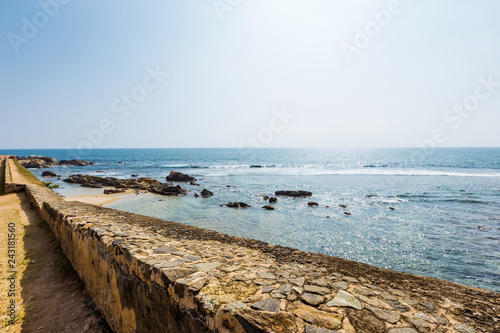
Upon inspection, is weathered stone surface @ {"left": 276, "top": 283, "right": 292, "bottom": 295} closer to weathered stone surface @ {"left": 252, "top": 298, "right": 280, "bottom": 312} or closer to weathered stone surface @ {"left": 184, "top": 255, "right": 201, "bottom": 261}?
weathered stone surface @ {"left": 252, "top": 298, "right": 280, "bottom": 312}

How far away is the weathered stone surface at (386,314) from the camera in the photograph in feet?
7.32

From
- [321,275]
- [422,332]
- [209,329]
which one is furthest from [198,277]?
[422,332]

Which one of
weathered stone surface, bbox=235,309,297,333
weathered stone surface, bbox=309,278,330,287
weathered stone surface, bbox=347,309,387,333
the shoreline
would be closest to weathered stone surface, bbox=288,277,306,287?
weathered stone surface, bbox=309,278,330,287

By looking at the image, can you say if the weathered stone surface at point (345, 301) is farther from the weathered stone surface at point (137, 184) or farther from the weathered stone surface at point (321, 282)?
the weathered stone surface at point (137, 184)

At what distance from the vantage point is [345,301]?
2.53 m

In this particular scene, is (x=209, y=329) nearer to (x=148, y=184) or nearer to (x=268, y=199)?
(x=268, y=199)

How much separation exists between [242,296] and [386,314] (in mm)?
1430

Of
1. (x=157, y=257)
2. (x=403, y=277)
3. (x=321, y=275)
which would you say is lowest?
(x=403, y=277)

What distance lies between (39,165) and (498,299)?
7596 cm

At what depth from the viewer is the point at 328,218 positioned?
15.6m

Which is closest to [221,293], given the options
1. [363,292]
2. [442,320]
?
[363,292]

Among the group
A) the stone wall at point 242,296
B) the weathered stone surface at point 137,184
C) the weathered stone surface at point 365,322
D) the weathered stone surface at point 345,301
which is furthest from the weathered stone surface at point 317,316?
the weathered stone surface at point 137,184

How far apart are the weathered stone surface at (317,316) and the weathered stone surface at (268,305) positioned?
14cm

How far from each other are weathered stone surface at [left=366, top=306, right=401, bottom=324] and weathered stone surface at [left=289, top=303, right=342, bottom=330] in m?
0.44
